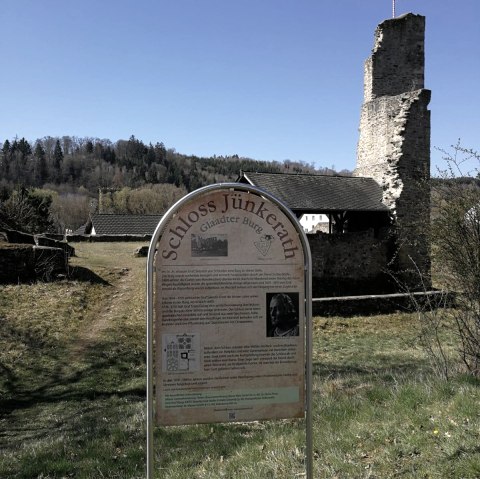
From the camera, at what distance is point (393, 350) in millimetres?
11734

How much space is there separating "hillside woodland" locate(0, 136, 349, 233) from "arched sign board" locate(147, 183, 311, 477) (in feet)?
260

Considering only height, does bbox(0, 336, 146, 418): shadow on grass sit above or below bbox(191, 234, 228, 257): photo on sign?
below

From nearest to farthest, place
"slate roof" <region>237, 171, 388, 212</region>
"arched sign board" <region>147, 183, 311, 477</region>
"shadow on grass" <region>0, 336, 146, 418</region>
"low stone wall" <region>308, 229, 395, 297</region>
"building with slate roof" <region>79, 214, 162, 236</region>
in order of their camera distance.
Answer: "arched sign board" <region>147, 183, 311, 477</region>
"shadow on grass" <region>0, 336, 146, 418</region>
"slate roof" <region>237, 171, 388, 212</region>
"low stone wall" <region>308, 229, 395, 297</region>
"building with slate roof" <region>79, 214, 162, 236</region>

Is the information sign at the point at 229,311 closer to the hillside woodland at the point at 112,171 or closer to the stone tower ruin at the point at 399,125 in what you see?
the stone tower ruin at the point at 399,125

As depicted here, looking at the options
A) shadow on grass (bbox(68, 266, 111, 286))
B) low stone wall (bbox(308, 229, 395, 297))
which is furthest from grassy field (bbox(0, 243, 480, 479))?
low stone wall (bbox(308, 229, 395, 297))

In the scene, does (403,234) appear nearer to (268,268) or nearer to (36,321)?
(36,321)

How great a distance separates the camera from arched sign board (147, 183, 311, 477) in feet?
10.1

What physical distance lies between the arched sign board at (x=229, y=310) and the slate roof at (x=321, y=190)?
42.7 ft

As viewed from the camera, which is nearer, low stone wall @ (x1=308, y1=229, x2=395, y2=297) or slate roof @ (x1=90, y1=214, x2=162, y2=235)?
low stone wall @ (x1=308, y1=229, x2=395, y2=297)

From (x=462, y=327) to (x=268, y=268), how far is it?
4819 millimetres

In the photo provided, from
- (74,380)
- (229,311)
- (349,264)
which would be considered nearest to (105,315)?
(74,380)

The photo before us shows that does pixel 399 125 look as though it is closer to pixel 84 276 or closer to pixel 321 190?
pixel 321 190

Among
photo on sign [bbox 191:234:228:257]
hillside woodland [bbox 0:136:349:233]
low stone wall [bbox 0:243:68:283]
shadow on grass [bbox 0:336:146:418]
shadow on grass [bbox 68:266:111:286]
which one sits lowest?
shadow on grass [bbox 0:336:146:418]

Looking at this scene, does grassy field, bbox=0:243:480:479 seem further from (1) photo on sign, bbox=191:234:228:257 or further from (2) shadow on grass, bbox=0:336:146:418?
(1) photo on sign, bbox=191:234:228:257
